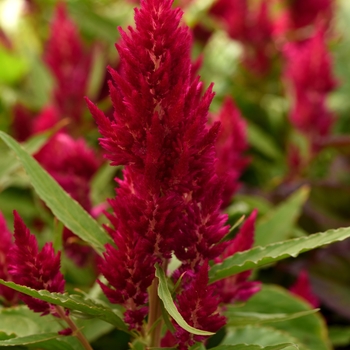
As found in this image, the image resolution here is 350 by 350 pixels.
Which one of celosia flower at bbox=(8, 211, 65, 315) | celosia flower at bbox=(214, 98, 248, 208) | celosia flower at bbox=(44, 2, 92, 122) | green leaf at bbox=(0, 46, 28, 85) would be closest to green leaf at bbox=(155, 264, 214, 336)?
celosia flower at bbox=(8, 211, 65, 315)

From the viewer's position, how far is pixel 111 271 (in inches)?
24.9

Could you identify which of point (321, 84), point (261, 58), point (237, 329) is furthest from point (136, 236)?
point (261, 58)

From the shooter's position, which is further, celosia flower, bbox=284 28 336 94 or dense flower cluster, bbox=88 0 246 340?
celosia flower, bbox=284 28 336 94

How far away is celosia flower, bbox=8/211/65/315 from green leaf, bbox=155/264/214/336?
0.12 meters

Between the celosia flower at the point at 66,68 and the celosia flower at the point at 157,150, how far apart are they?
1.05m

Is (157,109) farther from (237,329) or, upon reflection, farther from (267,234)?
(267,234)

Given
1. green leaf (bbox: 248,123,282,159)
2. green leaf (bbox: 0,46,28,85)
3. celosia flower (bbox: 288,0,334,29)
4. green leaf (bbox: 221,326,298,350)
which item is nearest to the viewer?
green leaf (bbox: 221,326,298,350)

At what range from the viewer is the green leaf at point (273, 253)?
2.03 ft

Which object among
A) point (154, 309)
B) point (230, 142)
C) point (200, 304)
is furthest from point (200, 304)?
point (230, 142)

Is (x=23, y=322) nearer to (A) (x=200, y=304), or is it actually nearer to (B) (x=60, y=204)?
(B) (x=60, y=204)

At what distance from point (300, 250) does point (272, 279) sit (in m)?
0.85

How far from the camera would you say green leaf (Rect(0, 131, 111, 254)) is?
706 millimetres

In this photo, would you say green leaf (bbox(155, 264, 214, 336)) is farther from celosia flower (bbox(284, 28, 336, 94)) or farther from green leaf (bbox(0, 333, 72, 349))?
celosia flower (bbox(284, 28, 336, 94))

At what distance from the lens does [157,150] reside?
593mm
